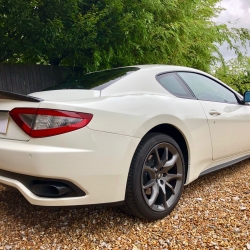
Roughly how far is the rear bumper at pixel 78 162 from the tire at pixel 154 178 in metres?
0.10

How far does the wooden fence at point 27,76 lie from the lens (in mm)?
5660

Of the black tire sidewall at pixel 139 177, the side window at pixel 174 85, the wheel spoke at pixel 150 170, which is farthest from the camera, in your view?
the side window at pixel 174 85

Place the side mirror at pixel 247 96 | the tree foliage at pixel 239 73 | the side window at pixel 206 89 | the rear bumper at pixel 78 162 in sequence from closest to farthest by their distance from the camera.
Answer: the rear bumper at pixel 78 162 < the side window at pixel 206 89 < the side mirror at pixel 247 96 < the tree foliage at pixel 239 73

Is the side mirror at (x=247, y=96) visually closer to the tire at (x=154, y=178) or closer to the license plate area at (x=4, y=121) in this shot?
the tire at (x=154, y=178)

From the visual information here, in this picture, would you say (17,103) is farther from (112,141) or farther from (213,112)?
(213,112)

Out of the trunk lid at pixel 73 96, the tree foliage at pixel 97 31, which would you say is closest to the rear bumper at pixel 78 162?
the trunk lid at pixel 73 96

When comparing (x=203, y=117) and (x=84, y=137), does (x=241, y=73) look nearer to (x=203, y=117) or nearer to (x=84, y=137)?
(x=203, y=117)

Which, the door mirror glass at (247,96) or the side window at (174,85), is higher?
the side window at (174,85)

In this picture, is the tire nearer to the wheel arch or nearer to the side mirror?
the wheel arch

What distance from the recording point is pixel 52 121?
1.81 meters

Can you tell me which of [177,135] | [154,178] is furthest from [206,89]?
[154,178]

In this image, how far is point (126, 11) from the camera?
5.69 meters

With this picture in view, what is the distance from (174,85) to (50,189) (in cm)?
149

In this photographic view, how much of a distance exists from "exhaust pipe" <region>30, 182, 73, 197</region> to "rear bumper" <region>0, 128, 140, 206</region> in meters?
0.03
